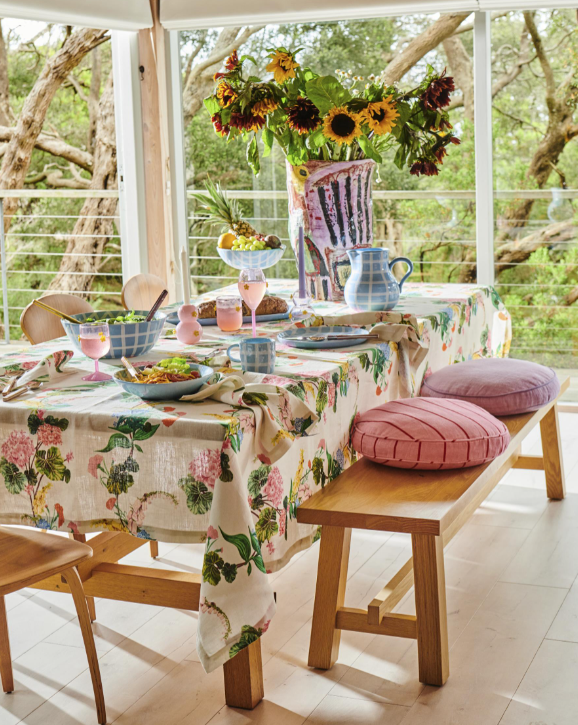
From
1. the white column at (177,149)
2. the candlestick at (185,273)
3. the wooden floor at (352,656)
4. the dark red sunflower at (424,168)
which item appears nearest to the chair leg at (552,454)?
the wooden floor at (352,656)

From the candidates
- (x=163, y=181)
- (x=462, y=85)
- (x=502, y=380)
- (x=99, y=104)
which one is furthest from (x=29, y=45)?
(x=502, y=380)

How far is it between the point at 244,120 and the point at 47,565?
63.9 inches

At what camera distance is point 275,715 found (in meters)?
1.88

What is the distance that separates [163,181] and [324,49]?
3.44 feet

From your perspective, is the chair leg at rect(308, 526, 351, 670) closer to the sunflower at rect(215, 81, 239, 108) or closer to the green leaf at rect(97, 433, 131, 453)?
the green leaf at rect(97, 433, 131, 453)

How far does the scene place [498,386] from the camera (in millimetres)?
2590

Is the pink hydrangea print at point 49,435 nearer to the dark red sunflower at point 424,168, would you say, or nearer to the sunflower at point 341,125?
the sunflower at point 341,125

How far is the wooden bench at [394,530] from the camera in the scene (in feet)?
6.10

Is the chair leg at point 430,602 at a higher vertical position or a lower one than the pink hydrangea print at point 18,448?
lower

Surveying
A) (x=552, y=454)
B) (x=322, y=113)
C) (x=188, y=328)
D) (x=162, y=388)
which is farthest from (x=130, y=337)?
(x=552, y=454)

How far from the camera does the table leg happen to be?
1.88 meters

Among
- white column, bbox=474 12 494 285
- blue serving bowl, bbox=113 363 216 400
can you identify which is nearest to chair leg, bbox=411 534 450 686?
blue serving bowl, bbox=113 363 216 400

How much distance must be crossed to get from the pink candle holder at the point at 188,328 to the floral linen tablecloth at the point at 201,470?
0.96 ft

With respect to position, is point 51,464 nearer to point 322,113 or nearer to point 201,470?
point 201,470
